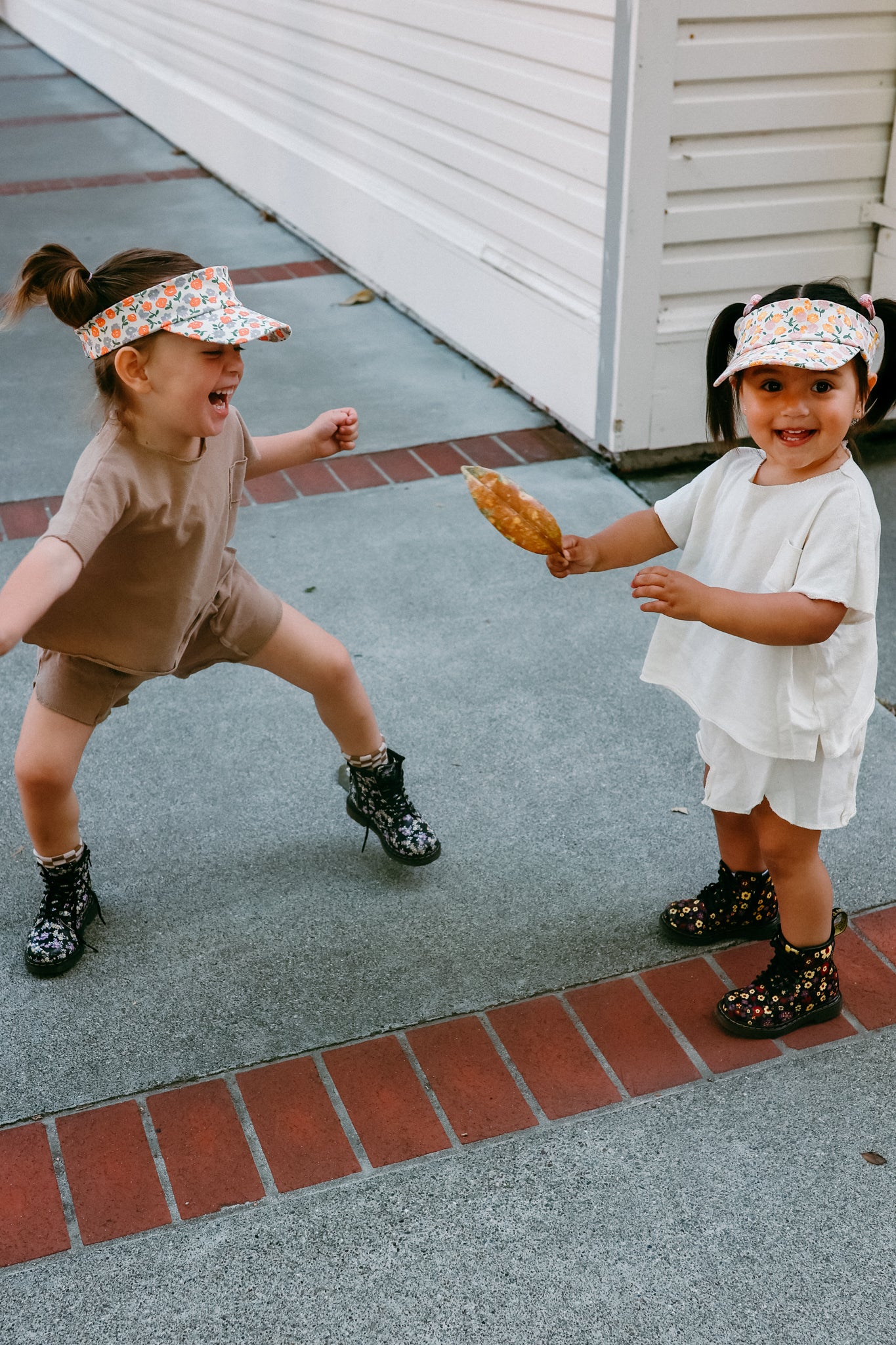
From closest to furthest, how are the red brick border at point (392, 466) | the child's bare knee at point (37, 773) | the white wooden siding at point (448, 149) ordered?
the child's bare knee at point (37, 773), the red brick border at point (392, 466), the white wooden siding at point (448, 149)

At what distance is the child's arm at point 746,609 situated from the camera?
6.48ft

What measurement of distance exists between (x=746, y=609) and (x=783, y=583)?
4.2 inches

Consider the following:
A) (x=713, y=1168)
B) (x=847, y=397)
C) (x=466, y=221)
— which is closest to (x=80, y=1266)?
(x=713, y=1168)

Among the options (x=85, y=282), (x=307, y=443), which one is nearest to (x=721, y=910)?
(x=307, y=443)

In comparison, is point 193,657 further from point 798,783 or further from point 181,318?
point 798,783

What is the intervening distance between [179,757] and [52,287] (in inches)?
50.7

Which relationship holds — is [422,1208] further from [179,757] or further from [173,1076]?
[179,757]

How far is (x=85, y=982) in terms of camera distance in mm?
2482

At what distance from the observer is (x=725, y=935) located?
2572 mm

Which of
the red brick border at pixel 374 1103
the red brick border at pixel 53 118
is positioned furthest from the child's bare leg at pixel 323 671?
the red brick border at pixel 53 118

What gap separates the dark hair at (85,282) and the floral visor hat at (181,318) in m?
0.02

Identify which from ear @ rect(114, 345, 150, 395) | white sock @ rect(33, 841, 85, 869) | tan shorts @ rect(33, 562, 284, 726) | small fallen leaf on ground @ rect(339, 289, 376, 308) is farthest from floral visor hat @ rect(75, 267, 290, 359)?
small fallen leaf on ground @ rect(339, 289, 376, 308)

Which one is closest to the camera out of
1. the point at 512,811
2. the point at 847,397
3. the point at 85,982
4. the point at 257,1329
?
the point at 257,1329

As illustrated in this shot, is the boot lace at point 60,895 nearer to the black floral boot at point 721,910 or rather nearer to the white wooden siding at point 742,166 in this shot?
the black floral boot at point 721,910
